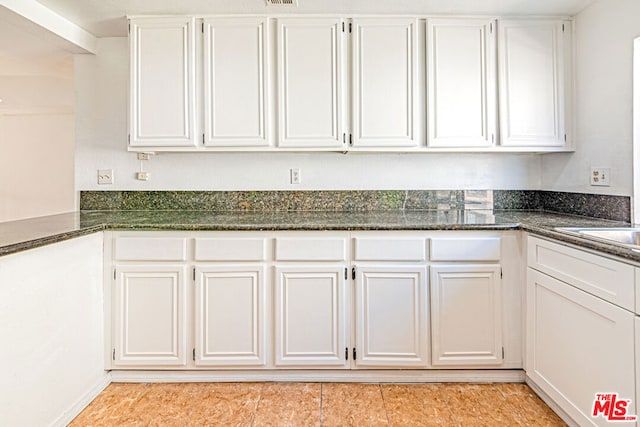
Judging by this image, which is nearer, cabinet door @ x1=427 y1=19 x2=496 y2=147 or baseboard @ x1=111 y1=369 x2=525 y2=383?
baseboard @ x1=111 y1=369 x2=525 y2=383

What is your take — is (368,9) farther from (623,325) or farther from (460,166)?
(623,325)

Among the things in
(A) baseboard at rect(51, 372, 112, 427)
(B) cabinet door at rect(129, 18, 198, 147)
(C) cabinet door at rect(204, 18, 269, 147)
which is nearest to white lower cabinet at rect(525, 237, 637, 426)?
(C) cabinet door at rect(204, 18, 269, 147)

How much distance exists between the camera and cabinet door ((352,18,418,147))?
8.10 ft

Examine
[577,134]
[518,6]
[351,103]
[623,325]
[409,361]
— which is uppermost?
[518,6]

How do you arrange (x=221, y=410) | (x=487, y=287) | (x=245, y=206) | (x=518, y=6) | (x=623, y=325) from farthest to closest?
(x=245, y=206) < (x=518, y=6) < (x=487, y=287) < (x=221, y=410) < (x=623, y=325)

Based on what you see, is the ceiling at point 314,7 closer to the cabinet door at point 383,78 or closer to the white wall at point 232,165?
the cabinet door at point 383,78

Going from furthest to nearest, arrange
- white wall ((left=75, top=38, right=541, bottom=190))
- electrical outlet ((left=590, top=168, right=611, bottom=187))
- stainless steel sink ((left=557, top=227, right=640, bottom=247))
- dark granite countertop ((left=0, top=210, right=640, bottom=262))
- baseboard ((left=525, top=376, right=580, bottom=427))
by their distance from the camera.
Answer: white wall ((left=75, top=38, right=541, bottom=190)) → electrical outlet ((left=590, top=168, right=611, bottom=187)) → stainless steel sink ((left=557, top=227, right=640, bottom=247)) → baseboard ((left=525, top=376, right=580, bottom=427)) → dark granite countertop ((left=0, top=210, right=640, bottom=262))

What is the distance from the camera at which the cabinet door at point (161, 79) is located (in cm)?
247

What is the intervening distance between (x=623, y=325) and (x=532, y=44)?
1.81 meters

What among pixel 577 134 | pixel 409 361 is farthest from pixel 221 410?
pixel 577 134

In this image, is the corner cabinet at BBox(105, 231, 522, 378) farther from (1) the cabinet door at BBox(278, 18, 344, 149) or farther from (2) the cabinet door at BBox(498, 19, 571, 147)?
(2) the cabinet door at BBox(498, 19, 571, 147)

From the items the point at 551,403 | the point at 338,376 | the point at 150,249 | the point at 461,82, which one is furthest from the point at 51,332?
the point at 461,82

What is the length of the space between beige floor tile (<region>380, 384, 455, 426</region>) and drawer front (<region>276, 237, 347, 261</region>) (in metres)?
0.75

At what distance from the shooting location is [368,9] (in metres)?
2.42
